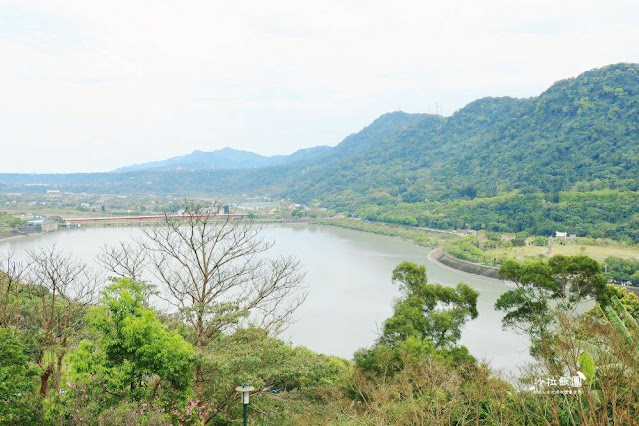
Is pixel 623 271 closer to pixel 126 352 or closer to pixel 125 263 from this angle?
pixel 125 263

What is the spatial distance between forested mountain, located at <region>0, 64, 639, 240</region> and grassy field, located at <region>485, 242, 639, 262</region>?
6.43 feet

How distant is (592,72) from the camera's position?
51094 millimetres

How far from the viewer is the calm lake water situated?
13.1 meters

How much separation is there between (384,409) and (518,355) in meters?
9.09

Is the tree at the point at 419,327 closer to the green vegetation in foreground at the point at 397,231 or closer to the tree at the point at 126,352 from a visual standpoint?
the tree at the point at 126,352

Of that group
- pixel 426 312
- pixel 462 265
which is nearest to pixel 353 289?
pixel 462 265

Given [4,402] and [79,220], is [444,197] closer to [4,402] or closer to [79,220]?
[79,220]

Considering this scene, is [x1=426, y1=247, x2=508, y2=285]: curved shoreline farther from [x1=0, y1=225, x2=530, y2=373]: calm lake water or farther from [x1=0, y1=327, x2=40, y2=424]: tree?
[x1=0, y1=327, x2=40, y2=424]: tree

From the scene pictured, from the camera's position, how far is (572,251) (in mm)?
25344

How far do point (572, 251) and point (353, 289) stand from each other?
40.5ft

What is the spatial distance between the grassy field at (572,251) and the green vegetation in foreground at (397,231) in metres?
5.88

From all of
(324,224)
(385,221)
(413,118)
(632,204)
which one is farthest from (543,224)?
(413,118)

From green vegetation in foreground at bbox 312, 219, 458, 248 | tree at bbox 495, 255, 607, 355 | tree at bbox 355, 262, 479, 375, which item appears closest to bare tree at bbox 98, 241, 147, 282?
tree at bbox 355, 262, 479, 375

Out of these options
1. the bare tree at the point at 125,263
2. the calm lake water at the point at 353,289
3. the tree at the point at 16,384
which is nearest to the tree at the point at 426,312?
the calm lake water at the point at 353,289
